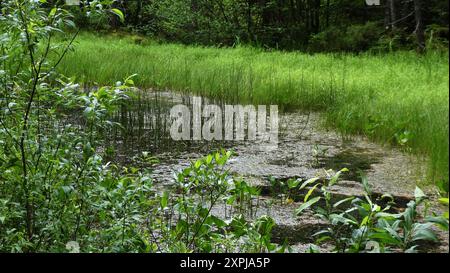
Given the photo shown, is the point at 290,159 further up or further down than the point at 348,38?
further down

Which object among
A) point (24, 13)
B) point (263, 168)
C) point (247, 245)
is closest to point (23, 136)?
point (24, 13)

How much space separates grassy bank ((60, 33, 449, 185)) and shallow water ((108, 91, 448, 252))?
0.14 metres

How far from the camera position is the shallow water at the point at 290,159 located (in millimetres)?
2902

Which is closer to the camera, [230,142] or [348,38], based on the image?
[230,142]

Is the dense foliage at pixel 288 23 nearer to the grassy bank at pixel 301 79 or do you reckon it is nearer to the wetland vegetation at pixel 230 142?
the wetland vegetation at pixel 230 142

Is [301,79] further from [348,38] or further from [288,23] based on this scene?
[348,38]

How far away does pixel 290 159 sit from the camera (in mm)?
3764

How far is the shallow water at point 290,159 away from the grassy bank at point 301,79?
14cm

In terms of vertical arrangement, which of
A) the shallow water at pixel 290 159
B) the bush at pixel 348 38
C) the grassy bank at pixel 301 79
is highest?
the bush at pixel 348 38

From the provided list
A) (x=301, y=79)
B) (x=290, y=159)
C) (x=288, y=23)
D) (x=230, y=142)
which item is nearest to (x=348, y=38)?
(x=301, y=79)

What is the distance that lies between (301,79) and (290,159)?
1755mm

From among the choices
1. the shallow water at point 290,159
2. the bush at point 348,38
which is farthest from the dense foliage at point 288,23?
the shallow water at point 290,159

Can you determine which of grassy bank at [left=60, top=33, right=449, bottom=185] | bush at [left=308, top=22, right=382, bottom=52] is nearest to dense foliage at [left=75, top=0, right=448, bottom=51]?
bush at [left=308, top=22, right=382, bottom=52]

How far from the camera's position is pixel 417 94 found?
2377mm
